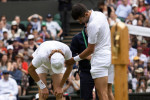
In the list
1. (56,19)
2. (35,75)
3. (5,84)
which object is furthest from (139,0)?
(35,75)

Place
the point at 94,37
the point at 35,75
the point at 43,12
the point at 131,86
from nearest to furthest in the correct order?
the point at 94,37 → the point at 35,75 → the point at 131,86 → the point at 43,12

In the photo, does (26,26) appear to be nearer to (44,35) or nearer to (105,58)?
(44,35)

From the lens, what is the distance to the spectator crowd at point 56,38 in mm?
13664

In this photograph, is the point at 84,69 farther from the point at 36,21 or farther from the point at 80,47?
the point at 36,21

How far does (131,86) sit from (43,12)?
722 centimetres

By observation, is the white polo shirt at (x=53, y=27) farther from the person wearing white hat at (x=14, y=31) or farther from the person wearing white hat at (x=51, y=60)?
the person wearing white hat at (x=51, y=60)

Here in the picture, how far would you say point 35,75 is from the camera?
8820mm

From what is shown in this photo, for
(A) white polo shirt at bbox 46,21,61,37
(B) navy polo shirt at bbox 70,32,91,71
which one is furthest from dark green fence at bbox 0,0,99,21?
(B) navy polo shirt at bbox 70,32,91,71

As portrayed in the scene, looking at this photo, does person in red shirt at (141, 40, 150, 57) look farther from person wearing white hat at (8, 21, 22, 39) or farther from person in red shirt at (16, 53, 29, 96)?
person wearing white hat at (8, 21, 22, 39)

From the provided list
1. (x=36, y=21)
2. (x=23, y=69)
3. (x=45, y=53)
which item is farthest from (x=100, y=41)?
(x=36, y=21)

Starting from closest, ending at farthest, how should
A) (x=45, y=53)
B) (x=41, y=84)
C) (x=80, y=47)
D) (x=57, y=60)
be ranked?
(x=57, y=60)
(x=45, y=53)
(x=41, y=84)
(x=80, y=47)

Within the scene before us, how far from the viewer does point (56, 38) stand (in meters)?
17.3

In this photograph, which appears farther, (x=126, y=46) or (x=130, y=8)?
(x=130, y=8)

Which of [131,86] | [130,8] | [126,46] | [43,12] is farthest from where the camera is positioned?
[43,12]
